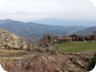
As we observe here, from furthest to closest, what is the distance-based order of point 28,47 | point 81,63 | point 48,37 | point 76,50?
1. point 48,37
2. point 28,47
3. point 76,50
4. point 81,63

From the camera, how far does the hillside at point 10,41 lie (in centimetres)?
1174

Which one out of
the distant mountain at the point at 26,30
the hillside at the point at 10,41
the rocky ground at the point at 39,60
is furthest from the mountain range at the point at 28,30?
the rocky ground at the point at 39,60

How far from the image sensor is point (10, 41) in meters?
12.0

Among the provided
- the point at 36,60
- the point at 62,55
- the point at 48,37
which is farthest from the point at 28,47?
the point at 36,60

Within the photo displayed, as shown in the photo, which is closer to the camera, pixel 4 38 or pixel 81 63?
pixel 81 63

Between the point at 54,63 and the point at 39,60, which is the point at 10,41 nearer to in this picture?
the point at 54,63

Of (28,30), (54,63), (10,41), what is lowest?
(54,63)

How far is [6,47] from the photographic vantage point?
11.9 meters

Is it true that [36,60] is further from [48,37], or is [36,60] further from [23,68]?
[48,37]

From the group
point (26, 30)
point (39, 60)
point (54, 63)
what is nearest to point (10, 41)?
→ point (54, 63)

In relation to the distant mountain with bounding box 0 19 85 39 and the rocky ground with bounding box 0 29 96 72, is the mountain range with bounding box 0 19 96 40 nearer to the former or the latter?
the distant mountain with bounding box 0 19 85 39

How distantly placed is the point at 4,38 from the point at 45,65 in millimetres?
3707

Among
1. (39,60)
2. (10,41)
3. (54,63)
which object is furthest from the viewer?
(10,41)

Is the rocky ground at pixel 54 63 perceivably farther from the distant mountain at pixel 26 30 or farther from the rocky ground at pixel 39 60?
the distant mountain at pixel 26 30
